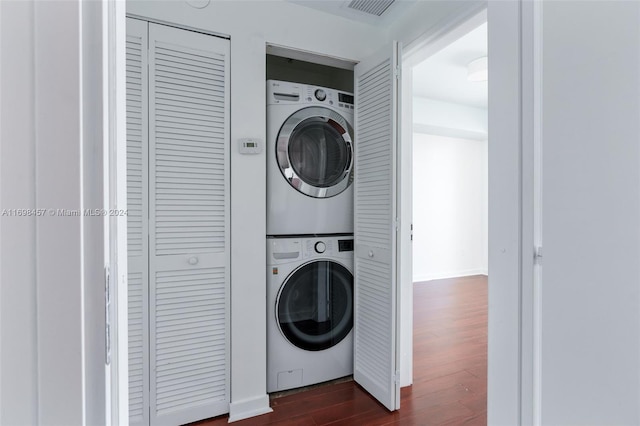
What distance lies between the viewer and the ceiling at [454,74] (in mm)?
2701

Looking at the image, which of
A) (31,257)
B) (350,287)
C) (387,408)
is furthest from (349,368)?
(31,257)

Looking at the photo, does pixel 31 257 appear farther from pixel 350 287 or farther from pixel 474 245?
pixel 474 245

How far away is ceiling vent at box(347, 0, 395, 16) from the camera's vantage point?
178 centimetres

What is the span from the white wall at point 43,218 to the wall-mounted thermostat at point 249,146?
1387 mm

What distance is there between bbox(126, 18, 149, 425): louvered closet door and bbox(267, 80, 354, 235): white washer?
674 millimetres

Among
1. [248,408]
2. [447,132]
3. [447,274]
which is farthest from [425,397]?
[447,132]

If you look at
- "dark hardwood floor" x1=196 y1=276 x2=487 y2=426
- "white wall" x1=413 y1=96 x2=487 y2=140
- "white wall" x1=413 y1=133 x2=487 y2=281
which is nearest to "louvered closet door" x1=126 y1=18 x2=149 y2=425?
"dark hardwood floor" x1=196 y1=276 x2=487 y2=426

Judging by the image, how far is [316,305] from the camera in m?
2.00

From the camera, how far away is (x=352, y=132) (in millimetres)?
2096

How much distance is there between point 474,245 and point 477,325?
2643 mm

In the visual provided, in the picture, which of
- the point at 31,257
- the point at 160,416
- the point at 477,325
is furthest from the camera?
the point at 477,325
